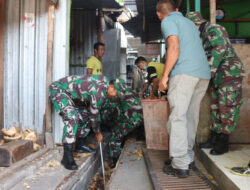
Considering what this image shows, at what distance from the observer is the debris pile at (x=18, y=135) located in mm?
3932

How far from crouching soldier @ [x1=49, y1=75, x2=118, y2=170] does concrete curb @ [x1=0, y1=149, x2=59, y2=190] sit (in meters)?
0.35

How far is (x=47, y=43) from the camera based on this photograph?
13.4 ft

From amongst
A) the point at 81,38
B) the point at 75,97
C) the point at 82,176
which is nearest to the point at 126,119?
the point at 75,97

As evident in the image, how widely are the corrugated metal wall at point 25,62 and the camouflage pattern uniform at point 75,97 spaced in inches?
21.1

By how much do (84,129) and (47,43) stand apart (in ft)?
5.44

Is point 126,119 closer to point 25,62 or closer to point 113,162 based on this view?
point 113,162

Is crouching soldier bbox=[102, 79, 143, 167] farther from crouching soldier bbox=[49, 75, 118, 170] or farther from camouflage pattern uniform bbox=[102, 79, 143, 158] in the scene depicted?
crouching soldier bbox=[49, 75, 118, 170]

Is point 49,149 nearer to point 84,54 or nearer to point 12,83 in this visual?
point 12,83

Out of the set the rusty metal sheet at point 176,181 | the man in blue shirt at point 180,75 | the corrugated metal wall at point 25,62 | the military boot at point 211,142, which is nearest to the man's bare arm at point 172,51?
the man in blue shirt at point 180,75

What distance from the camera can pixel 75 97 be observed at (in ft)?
12.8

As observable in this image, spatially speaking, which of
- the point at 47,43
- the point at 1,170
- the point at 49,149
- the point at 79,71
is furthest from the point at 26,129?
the point at 79,71

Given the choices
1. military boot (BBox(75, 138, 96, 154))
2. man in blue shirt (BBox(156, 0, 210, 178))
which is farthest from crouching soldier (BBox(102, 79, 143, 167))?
man in blue shirt (BBox(156, 0, 210, 178))

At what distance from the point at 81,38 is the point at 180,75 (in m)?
5.88

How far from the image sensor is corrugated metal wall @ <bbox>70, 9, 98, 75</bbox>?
26.3 feet
